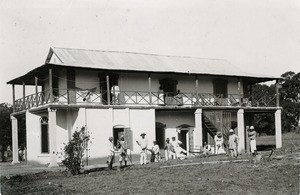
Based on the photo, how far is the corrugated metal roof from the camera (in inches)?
979

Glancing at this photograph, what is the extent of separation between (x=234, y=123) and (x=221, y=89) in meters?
2.44

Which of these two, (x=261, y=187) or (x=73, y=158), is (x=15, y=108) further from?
(x=261, y=187)

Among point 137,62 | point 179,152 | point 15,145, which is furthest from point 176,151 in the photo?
point 15,145

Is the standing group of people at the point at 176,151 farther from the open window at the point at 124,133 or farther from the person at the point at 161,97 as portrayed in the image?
the person at the point at 161,97

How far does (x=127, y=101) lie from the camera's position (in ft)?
83.3

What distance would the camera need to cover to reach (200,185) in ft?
39.8

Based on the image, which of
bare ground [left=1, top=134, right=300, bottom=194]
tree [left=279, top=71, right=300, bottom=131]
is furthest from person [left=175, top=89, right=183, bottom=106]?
tree [left=279, top=71, right=300, bottom=131]

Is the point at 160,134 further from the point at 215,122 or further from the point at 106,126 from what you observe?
the point at 106,126

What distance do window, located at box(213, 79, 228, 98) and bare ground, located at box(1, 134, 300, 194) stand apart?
12.2 metres

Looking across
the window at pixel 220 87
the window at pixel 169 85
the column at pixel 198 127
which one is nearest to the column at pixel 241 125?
the window at pixel 220 87

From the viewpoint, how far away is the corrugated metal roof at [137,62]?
24859 millimetres

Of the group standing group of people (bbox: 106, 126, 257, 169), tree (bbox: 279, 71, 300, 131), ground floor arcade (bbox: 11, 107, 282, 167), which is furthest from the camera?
tree (bbox: 279, 71, 300, 131)

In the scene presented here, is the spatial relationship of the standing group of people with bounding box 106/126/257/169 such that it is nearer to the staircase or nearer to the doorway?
the staircase

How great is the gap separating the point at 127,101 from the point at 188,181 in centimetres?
1278
